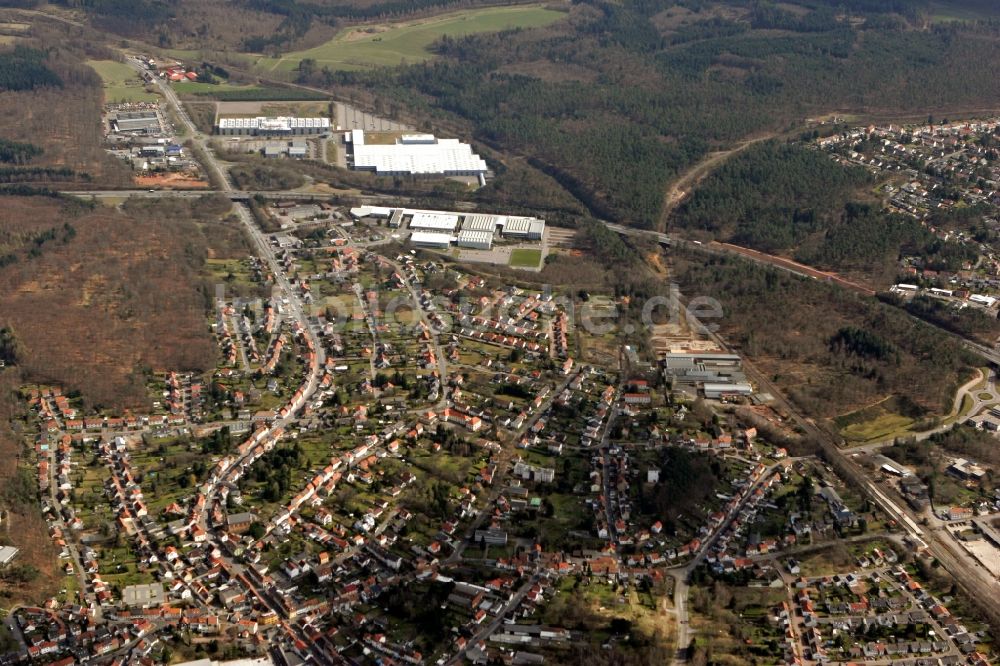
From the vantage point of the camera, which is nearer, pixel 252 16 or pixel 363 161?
pixel 363 161

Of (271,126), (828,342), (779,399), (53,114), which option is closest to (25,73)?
(53,114)

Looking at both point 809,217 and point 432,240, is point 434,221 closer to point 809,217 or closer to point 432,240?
point 432,240

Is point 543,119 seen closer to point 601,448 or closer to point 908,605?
point 601,448

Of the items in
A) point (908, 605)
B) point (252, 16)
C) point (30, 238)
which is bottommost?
point (908, 605)

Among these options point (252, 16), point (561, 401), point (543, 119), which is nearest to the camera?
point (561, 401)

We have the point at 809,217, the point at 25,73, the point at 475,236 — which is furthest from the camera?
the point at 25,73

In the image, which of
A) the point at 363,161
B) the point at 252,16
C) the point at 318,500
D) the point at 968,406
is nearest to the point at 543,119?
the point at 363,161
